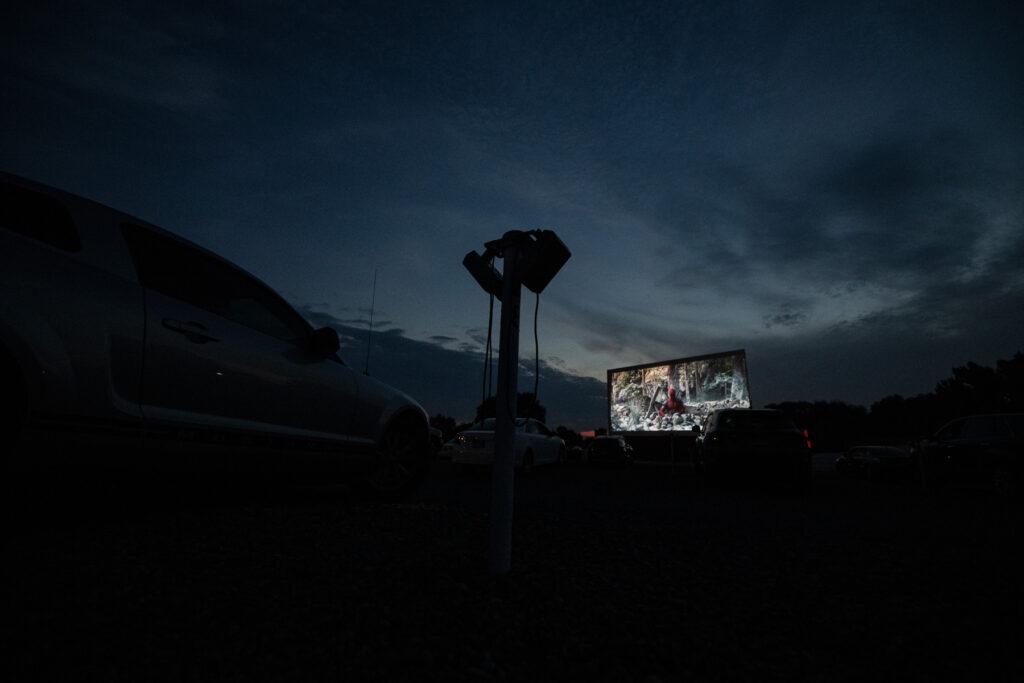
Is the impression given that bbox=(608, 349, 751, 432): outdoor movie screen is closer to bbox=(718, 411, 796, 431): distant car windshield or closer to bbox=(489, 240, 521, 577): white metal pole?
bbox=(718, 411, 796, 431): distant car windshield

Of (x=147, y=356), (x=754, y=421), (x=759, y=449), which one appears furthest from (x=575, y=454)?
(x=147, y=356)

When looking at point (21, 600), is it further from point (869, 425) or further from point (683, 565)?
point (869, 425)

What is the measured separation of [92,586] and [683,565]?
2.66m

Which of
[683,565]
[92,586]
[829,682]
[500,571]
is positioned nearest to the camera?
[829,682]

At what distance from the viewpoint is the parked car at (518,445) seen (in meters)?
9.90

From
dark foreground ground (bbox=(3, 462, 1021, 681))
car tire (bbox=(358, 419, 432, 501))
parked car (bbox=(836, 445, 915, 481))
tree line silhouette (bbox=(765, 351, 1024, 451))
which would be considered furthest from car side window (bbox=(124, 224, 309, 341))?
tree line silhouette (bbox=(765, 351, 1024, 451))

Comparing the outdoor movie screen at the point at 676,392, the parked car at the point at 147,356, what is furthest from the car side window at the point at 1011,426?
the outdoor movie screen at the point at 676,392

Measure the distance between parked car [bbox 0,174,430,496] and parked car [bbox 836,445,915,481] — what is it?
15801 mm

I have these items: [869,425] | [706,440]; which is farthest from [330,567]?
[869,425]

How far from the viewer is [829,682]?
1.36 m

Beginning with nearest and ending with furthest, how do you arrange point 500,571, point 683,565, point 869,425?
point 500,571 → point 683,565 → point 869,425

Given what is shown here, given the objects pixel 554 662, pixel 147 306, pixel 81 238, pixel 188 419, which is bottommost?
pixel 554 662

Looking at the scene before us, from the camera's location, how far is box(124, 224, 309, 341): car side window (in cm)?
266

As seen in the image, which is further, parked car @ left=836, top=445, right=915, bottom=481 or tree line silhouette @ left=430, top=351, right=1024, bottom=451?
tree line silhouette @ left=430, top=351, right=1024, bottom=451
